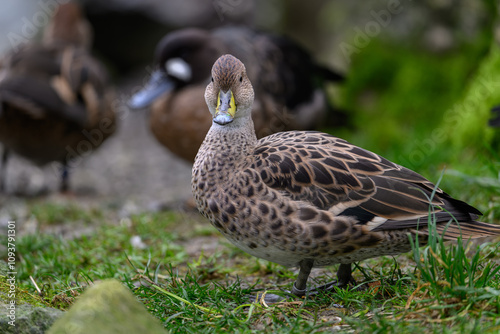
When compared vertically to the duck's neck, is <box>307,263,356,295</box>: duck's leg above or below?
below

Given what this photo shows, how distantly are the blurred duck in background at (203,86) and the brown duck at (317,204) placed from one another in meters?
2.50

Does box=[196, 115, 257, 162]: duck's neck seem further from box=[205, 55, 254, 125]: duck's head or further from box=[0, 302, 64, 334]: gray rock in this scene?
box=[0, 302, 64, 334]: gray rock

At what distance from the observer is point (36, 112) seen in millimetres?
5812

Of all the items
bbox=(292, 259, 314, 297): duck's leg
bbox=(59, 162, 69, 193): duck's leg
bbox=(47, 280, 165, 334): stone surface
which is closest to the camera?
bbox=(47, 280, 165, 334): stone surface

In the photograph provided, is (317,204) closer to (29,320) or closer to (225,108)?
(225,108)

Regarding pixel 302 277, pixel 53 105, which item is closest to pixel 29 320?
pixel 302 277

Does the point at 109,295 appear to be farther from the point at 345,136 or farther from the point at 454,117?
the point at 345,136

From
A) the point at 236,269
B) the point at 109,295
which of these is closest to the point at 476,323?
the point at 109,295

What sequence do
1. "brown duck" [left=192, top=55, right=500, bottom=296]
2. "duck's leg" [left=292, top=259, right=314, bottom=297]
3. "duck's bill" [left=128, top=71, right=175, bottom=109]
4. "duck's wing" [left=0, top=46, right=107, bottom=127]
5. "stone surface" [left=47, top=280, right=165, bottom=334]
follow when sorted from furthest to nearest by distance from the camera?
"duck's bill" [left=128, top=71, right=175, bottom=109], "duck's wing" [left=0, top=46, right=107, bottom=127], "duck's leg" [left=292, top=259, right=314, bottom=297], "brown duck" [left=192, top=55, right=500, bottom=296], "stone surface" [left=47, top=280, right=165, bottom=334]

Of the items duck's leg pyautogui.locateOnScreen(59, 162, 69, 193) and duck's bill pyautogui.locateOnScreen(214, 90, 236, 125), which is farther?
duck's leg pyautogui.locateOnScreen(59, 162, 69, 193)

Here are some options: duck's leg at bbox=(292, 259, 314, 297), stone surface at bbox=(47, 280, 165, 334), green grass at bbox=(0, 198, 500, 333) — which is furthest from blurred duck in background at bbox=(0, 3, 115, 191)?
stone surface at bbox=(47, 280, 165, 334)

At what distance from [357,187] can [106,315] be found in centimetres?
142

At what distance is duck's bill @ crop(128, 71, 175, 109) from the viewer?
5895 millimetres

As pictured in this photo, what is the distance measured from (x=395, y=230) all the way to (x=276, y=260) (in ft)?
2.09
